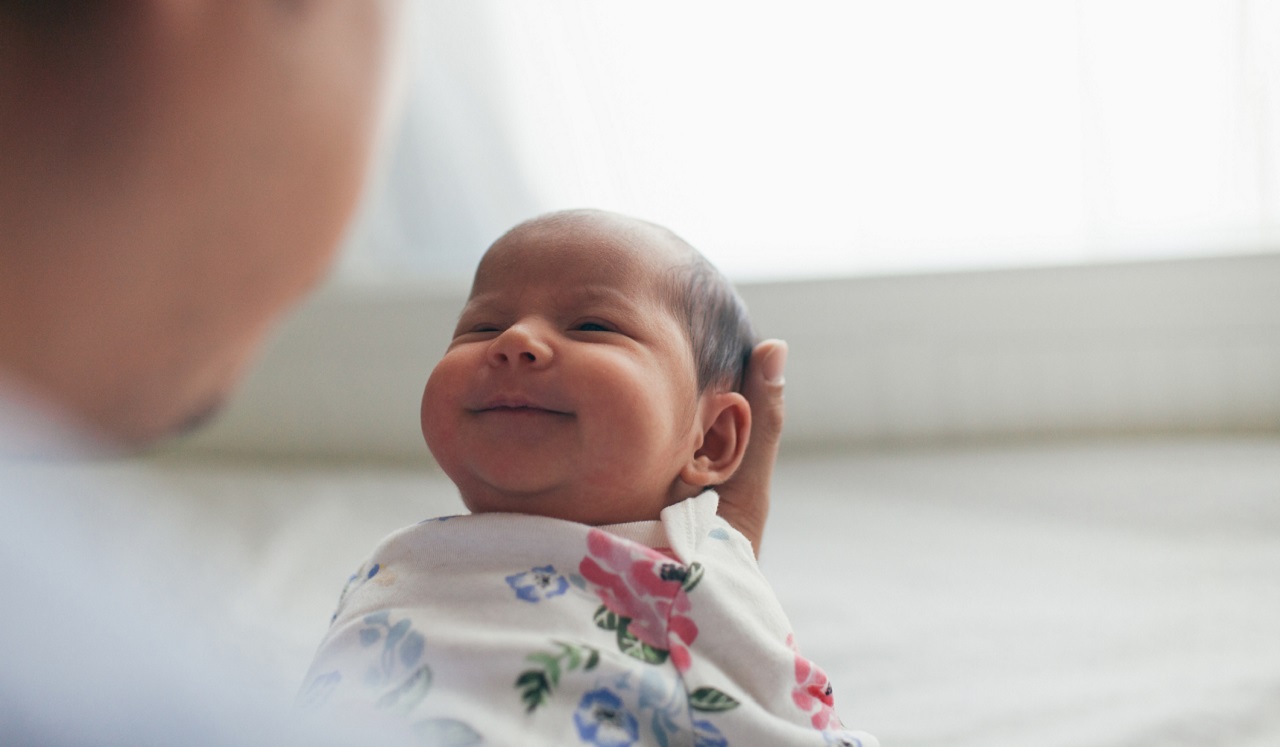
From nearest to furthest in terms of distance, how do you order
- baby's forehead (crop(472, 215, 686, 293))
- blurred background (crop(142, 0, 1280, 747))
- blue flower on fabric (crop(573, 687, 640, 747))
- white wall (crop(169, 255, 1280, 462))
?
blue flower on fabric (crop(573, 687, 640, 747)), baby's forehead (crop(472, 215, 686, 293)), blurred background (crop(142, 0, 1280, 747)), white wall (crop(169, 255, 1280, 462))

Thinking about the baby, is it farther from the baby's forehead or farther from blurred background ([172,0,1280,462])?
blurred background ([172,0,1280,462])

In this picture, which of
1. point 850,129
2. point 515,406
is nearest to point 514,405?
point 515,406

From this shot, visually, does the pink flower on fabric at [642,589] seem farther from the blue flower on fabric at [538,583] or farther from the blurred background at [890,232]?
the blurred background at [890,232]

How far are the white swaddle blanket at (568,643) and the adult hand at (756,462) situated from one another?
0.60 ft

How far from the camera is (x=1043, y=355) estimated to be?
5.00 feet

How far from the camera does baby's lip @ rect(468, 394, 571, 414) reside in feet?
2.10

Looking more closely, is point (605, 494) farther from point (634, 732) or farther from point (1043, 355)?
point (1043, 355)

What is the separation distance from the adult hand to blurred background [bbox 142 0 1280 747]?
13.5 inches

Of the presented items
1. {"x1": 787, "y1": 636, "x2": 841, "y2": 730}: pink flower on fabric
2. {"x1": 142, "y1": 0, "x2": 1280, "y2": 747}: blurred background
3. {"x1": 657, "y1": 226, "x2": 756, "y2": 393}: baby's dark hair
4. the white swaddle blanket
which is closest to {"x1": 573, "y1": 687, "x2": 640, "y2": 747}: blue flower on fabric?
the white swaddle blanket

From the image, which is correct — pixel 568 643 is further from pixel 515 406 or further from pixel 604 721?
pixel 515 406

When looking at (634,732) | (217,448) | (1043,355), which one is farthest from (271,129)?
(217,448)

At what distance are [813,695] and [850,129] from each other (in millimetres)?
1008

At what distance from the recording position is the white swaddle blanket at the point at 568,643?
55cm

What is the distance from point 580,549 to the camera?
2.03 ft
